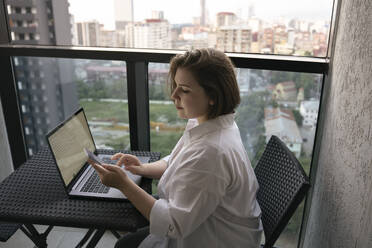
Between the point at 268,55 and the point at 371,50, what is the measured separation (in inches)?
35.7

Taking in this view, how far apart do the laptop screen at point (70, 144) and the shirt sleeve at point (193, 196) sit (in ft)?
1.82

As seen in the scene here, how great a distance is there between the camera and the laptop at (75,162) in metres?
1.63

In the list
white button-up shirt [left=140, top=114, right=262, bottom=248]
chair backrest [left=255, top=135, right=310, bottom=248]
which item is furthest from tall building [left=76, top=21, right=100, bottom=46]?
chair backrest [left=255, top=135, right=310, bottom=248]

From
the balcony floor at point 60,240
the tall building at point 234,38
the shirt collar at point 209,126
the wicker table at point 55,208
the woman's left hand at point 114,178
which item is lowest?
the balcony floor at point 60,240

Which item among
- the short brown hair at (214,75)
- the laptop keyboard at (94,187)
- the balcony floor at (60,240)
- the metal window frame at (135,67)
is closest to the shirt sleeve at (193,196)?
the short brown hair at (214,75)

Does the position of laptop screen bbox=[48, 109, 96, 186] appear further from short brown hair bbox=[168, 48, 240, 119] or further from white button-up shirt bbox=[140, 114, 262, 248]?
short brown hair bbox=[168, 48, 240, 119]

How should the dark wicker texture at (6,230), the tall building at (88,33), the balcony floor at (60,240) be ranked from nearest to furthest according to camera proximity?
the dark wicker texture at (6,230), the tall building at (88,33), the balcony floor at (60,240)

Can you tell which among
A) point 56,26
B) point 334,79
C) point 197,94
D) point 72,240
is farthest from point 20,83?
point 334,79

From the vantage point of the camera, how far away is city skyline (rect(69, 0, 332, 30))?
6.66 feet

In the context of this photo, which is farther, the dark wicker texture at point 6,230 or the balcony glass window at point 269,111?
the balcony glass window at point 269,111

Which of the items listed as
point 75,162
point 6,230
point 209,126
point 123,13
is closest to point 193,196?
point 209,126

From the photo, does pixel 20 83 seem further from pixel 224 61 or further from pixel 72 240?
pixel 224 61

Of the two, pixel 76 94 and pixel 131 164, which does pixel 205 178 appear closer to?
pixel 131 164

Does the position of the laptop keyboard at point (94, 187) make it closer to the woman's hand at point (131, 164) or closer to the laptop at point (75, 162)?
the laptop at point (75, 162)
